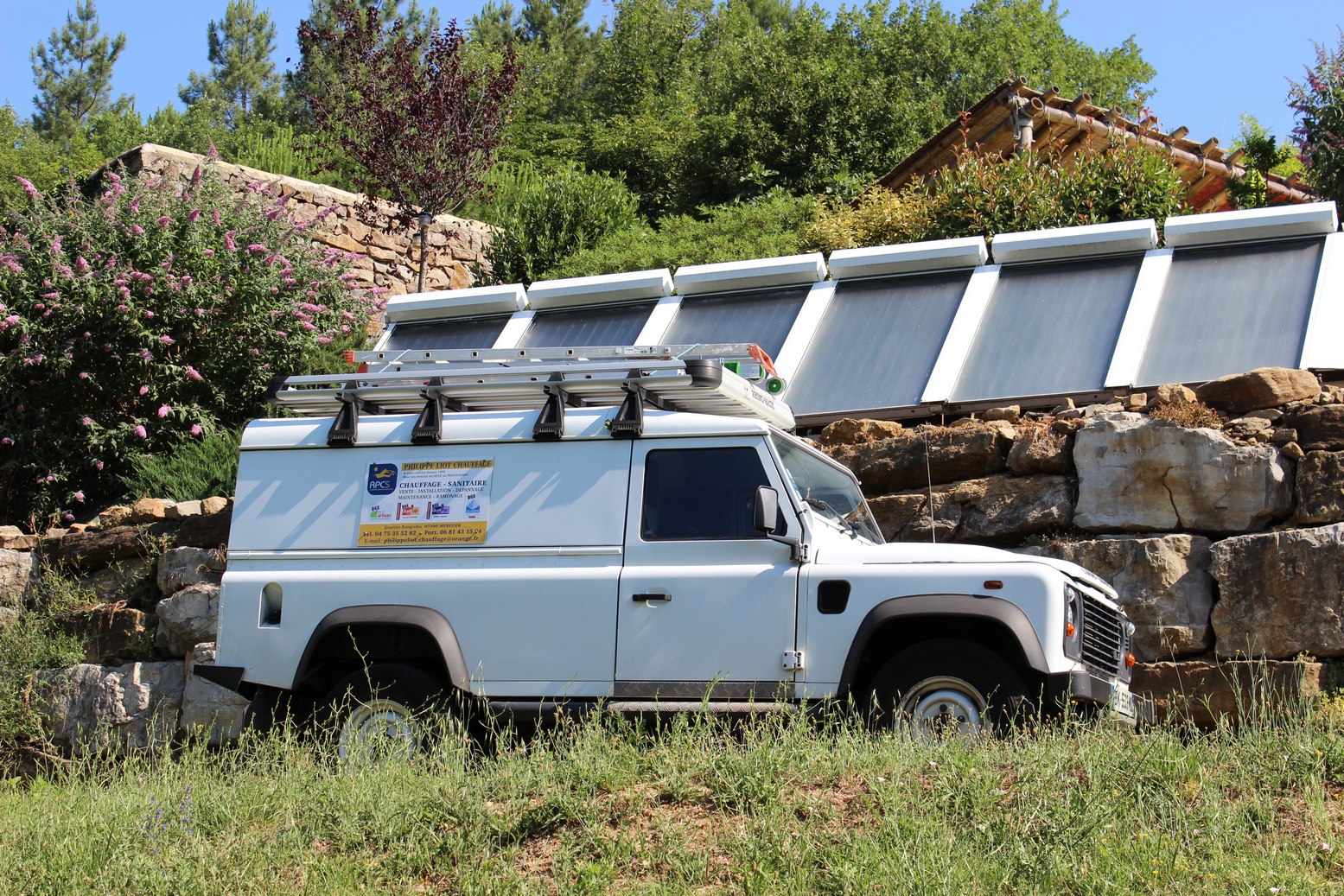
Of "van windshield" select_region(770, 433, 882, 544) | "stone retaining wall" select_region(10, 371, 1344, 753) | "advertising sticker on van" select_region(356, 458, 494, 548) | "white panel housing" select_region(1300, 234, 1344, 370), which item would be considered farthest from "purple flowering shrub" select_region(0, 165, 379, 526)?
"white panel housing" select_region(1300, 234, 1344, 370)

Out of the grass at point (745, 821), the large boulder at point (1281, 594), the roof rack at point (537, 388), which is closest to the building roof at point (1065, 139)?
the large boulder at point (1281, 594)

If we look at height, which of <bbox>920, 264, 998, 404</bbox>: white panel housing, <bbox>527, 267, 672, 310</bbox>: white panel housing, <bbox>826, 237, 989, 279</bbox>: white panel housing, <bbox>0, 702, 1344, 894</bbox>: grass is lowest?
<bbox>0, 702, 1344, 894</bbox>: grass

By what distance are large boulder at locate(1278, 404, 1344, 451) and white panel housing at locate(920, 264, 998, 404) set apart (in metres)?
2.42

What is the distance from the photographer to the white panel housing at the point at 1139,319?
9.13 m

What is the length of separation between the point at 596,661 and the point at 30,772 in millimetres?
5439

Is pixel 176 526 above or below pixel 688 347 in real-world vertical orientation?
below

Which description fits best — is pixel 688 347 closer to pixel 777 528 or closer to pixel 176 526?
pixel 777 528

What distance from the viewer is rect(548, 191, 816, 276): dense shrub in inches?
620

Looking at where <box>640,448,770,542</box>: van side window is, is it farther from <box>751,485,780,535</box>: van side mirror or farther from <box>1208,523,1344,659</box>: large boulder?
<box>1208,523,1344,659</box>: large boulder

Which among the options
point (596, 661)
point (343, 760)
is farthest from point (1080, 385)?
point (343, 760)

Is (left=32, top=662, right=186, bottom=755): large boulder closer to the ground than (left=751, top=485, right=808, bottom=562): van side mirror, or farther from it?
closer to the ground

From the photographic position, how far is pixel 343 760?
6.32m

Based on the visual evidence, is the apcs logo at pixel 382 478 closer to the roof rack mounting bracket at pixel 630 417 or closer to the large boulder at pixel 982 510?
the roof rack mounting bracket at pixel 630 417

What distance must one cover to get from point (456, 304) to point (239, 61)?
45739mm
